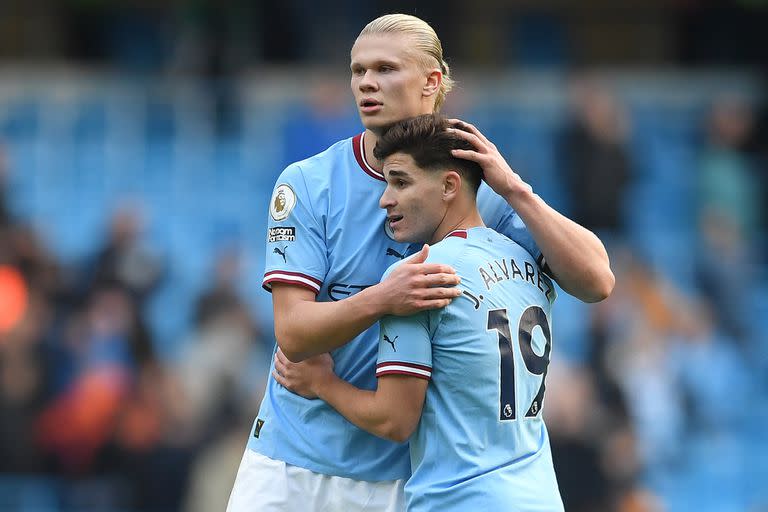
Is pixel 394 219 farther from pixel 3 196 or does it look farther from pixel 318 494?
pixel 3 196

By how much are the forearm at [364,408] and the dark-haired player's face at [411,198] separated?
56 cm

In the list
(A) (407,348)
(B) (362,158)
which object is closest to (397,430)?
(A) (407,348)

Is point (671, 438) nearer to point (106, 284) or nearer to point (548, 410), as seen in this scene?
point (548, 410)

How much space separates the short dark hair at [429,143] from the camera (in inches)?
180

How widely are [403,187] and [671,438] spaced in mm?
7862

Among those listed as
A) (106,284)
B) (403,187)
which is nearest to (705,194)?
(106,284)

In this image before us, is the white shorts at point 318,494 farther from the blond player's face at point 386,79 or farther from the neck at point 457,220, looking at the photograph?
the blond player's face at point 386,79

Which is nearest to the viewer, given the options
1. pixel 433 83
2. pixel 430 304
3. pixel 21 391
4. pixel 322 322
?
pixel 430 304

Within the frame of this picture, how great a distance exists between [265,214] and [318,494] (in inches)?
385

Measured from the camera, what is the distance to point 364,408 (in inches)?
182

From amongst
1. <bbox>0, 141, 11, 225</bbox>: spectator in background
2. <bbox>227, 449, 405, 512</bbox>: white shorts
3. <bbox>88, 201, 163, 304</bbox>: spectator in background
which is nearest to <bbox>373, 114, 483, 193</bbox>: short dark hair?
<bbox>227, 449, 405, 512</bbox>: white shorts

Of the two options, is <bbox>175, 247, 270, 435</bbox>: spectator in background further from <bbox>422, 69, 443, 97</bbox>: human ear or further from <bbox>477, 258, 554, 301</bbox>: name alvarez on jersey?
<bbox>477, 258, 554, 301</bbox>: name alvarez on jersey

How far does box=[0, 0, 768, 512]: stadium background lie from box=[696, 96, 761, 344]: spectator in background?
1.3 inches

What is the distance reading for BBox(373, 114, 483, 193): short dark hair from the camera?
4582 millimetres
